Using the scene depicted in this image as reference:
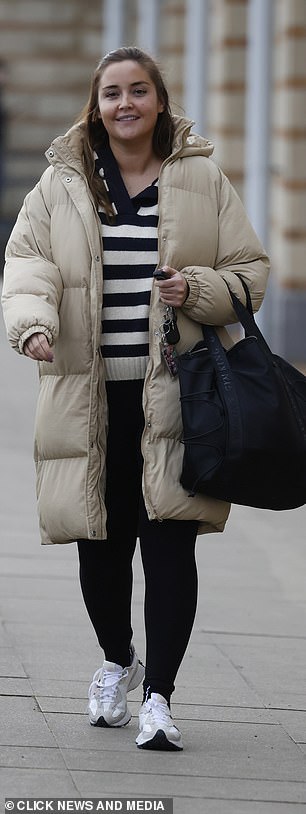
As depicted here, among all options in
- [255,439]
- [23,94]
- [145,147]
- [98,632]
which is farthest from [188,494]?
[23,94]

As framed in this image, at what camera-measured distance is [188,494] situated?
4.33m

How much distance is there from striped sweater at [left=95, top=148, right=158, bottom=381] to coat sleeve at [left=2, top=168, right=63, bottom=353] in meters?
0.14

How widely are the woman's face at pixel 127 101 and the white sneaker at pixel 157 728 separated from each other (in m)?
1.43

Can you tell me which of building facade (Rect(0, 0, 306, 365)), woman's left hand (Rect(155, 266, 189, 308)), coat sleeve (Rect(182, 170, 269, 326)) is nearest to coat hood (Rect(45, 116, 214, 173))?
coat sleeve (Rect(182, 170, 269, 326))

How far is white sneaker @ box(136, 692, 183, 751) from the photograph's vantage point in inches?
170

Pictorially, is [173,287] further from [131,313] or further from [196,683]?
[196,683]

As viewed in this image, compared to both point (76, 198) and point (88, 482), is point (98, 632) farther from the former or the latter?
point (76, 198)

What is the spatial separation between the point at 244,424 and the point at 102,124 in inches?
36.0

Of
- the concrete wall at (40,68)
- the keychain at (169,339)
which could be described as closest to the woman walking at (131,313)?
the keychain at (169,339)

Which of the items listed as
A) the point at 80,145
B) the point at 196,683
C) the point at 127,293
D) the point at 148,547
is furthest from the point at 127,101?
the point at 196,683

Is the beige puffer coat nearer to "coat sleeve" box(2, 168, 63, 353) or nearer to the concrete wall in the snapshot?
"coat sleeve" box(2, 168, 63, 353)

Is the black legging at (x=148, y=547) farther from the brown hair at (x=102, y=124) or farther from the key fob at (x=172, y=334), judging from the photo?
the brown hair at (x=102, y=124)

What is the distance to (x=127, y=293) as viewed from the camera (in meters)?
4.37

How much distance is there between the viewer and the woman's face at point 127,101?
14.4ft
